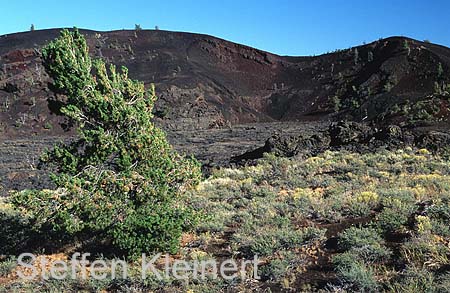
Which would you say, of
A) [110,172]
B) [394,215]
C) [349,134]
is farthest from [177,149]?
[394,215]

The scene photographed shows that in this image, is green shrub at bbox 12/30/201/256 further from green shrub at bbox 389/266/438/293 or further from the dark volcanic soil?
the dark volcanic soil

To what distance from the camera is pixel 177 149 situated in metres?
35.8

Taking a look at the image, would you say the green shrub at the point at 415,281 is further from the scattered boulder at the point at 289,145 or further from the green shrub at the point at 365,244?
the scattered boulder at the point at 289,145

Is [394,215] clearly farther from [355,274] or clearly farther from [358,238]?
[355,274]

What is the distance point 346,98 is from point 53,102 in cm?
5729

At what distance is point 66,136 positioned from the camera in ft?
168

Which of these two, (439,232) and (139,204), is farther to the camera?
(139,204)

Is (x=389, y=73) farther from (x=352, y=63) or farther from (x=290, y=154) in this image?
(x=290, y=154)

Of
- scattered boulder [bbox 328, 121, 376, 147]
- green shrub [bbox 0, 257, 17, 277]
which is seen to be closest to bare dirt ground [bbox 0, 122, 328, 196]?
scattered boulder [bbox 328, 121, 376, 147]

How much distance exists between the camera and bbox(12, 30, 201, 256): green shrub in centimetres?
885

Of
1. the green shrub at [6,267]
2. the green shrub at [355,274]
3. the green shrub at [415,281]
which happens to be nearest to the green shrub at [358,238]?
the green shrub at [355,274]

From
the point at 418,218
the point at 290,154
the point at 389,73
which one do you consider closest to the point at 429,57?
the point at 389,73

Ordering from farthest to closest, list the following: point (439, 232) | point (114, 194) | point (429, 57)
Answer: point (429, 57) → point (114, 194) → point (439, 232)

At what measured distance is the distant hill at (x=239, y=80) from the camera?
55.6m
